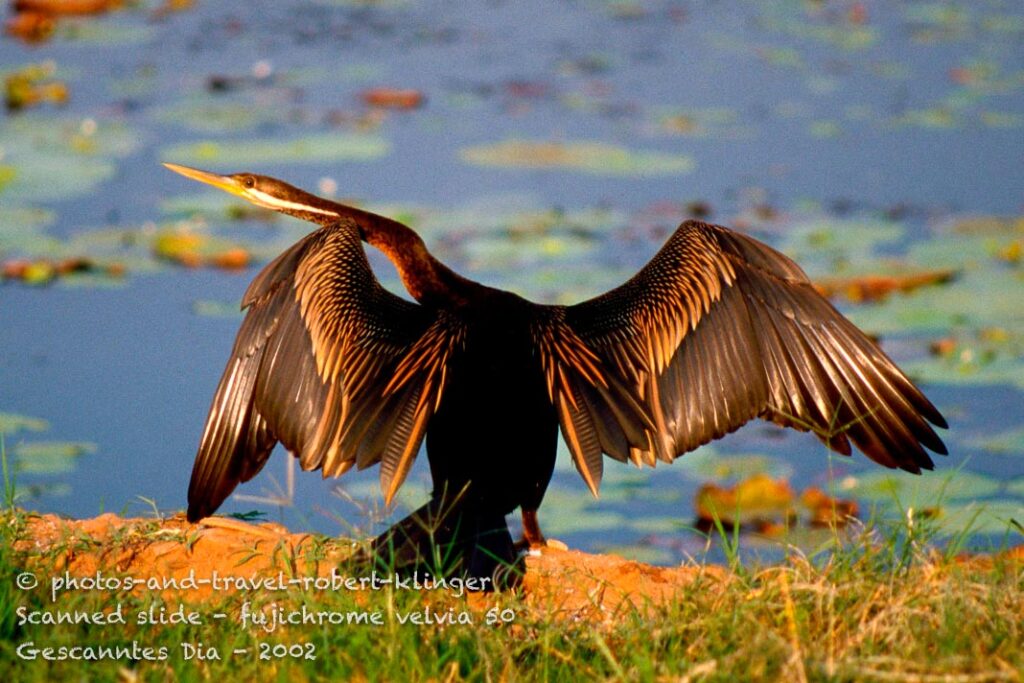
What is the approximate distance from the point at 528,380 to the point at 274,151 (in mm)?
5359

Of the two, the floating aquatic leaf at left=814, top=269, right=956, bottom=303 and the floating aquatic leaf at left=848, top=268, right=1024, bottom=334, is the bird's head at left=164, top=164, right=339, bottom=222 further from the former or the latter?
the floating aquatic leaf at left=814, top=269, right=956, bottom=303

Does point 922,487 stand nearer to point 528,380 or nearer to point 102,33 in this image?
point 528,380

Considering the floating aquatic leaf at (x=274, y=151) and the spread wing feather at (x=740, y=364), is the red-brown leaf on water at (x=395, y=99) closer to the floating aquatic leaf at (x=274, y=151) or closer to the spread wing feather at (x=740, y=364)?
the floating aquatic leaf at (x=274, y=151)

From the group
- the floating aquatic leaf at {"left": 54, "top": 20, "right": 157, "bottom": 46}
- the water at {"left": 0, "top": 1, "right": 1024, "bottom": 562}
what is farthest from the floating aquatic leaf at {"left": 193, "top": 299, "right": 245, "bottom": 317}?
the floating aquatic leaf at {"left": 54, "top": 20, "right": 157, "bottom": 46}

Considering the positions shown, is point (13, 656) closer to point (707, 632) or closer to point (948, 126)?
point (707, 632)

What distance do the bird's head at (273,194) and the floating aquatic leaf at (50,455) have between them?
1.50 m

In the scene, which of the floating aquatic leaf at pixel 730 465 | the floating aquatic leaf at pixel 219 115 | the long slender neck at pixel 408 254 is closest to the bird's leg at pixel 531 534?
the long slender neck at pixel 408 254

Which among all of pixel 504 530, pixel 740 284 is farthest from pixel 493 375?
pixel 740 284

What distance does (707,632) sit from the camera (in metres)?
3.03

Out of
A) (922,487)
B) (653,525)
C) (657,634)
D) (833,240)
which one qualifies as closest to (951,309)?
(833,240)

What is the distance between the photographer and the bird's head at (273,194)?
16.9 ft

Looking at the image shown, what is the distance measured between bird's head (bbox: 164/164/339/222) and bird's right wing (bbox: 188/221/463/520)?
731 millimetres

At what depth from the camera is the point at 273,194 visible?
204 inches

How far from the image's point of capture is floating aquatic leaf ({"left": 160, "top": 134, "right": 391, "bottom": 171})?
880 cm
